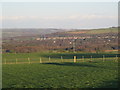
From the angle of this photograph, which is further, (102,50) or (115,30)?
(115,30)

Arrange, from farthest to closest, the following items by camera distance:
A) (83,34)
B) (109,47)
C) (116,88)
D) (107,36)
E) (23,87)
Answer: (83,34)
(107,36)
(109,47)
(23,87)
(116,88)

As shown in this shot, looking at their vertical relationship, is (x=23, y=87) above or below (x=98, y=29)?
below

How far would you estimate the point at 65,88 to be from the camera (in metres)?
16.7

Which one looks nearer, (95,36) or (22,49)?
(22,49)

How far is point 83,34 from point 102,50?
5276 cm

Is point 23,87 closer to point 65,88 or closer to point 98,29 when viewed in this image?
point 65,88

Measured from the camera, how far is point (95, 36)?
394ft

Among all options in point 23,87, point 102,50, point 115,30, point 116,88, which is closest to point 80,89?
point 116,88

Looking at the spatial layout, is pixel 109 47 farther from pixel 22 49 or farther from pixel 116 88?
pixel 116 88

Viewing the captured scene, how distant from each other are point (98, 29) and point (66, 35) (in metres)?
15.3

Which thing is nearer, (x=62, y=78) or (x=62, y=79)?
(x=62, y=79)

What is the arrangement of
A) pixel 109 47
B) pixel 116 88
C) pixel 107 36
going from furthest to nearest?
pixel 107 36, pixel 109 47, pixel 116 88

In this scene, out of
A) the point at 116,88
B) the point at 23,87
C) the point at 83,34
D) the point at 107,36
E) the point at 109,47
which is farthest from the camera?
the point at 83,34

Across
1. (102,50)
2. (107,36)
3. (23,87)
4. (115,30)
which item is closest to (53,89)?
(23,87)
